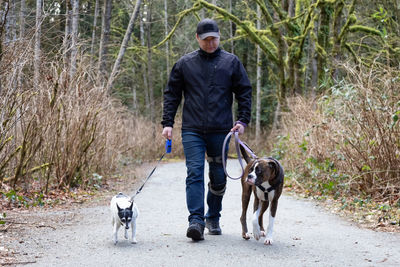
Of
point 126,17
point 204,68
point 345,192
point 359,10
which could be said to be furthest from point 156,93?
point 204,68

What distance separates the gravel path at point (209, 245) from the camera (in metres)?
4.96

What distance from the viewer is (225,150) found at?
5.97 m

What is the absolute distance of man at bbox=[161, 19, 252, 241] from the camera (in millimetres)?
5887

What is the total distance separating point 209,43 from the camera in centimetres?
592

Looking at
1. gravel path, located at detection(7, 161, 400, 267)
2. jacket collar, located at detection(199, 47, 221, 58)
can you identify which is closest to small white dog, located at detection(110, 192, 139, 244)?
gravel path, located at detection(7, 161, 400, 267)

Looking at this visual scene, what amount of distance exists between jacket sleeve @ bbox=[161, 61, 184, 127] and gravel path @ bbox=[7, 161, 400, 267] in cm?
141

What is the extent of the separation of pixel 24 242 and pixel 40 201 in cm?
308

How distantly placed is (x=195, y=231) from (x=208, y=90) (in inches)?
62.7

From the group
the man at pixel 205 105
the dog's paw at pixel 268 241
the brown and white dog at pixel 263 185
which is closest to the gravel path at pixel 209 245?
the dog's paw at pixel 268 241

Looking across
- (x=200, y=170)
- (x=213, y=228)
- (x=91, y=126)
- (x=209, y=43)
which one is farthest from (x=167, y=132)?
(x=91, y=126)

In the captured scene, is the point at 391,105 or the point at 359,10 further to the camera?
the point at 359,10

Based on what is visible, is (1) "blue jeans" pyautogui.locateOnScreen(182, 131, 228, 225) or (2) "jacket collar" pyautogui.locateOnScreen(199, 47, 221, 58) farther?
(2) "jacket collar" pyautogui.locateOnScreen(199, 47, 221, 58)

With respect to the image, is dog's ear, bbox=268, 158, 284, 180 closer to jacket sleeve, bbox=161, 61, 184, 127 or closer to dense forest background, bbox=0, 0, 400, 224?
jacket sleeve, bbox=161, 61, 184, 127

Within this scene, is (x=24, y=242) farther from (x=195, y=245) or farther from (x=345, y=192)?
(x=345, y=192)
